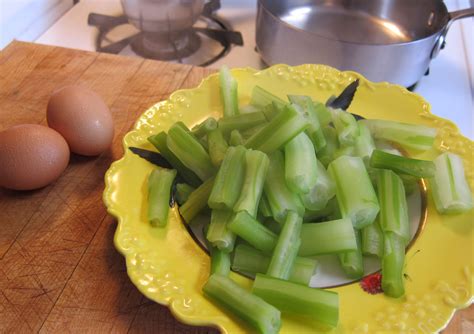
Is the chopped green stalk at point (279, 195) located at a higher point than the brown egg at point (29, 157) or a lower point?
higher

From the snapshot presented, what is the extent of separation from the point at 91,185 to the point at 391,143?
61 centimetres

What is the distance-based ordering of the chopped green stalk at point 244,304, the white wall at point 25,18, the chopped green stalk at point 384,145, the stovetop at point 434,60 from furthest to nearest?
the white wall at point 25,18
the stovetop at point 434,60
the chopped green stalk at point 384,145
the chopped green stalk at point 244,304

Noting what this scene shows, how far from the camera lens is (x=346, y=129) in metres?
0.92

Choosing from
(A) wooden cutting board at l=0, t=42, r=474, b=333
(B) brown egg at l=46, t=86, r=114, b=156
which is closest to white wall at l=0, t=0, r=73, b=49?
(A) wooden cutting board at l=0, t=42, r=474, b=333

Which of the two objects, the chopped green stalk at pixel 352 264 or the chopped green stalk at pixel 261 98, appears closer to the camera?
the chopped green stalk at pixel 352 264

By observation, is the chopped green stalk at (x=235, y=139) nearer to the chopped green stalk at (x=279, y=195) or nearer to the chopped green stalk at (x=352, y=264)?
the chopped green stalk at (x=279, y=195)

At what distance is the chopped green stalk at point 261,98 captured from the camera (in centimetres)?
104

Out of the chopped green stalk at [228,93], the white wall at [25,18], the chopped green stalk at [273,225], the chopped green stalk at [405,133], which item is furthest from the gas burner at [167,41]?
the chopped green stalk at [273,225]

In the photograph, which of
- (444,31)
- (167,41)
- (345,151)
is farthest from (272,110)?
(167,41)

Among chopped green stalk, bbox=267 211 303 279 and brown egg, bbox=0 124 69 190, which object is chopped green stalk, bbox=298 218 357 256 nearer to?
chopped green stalk, bbox=267 211 303 279

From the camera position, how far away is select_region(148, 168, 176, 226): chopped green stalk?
→ 2.71 feet

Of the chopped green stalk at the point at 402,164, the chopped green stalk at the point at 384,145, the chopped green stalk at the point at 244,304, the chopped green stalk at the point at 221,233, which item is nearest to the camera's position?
the chopped green stalk at the point at 244,304

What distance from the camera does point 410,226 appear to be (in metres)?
0.86

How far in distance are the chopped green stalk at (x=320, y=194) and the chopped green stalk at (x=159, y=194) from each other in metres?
0.23
